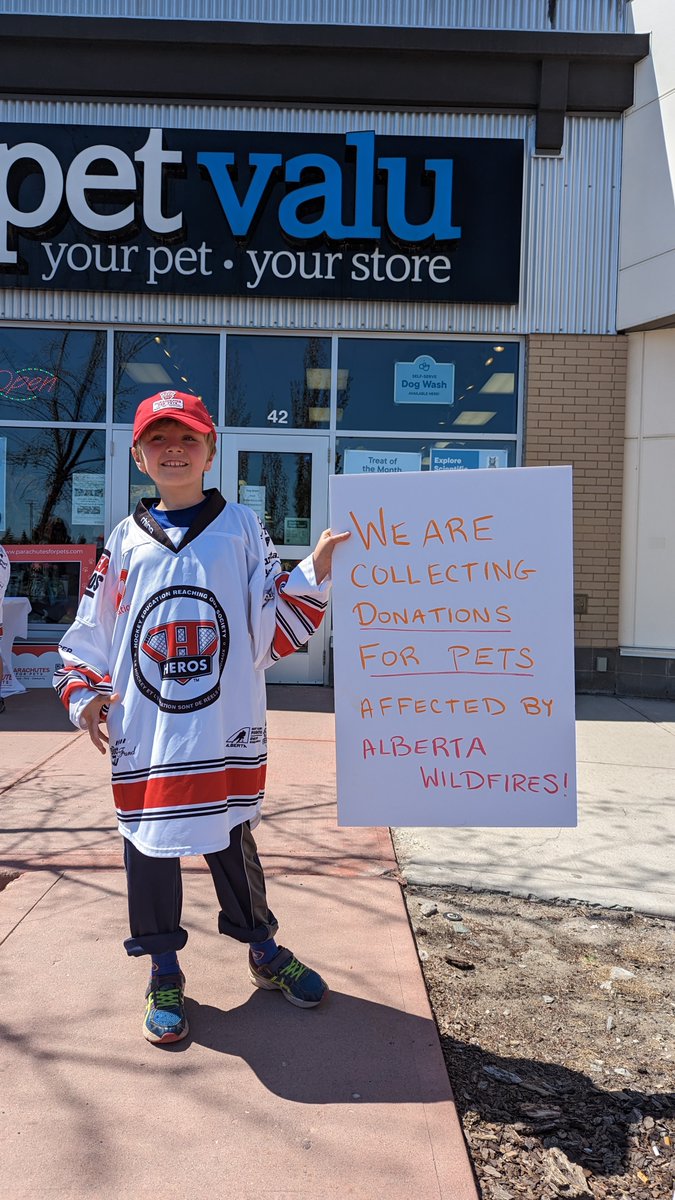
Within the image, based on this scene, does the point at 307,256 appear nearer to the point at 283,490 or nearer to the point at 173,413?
the point at 283,490

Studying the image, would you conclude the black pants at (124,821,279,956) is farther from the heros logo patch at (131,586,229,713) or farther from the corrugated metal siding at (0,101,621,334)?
the corrugated metal siding at (0,101,621,334)

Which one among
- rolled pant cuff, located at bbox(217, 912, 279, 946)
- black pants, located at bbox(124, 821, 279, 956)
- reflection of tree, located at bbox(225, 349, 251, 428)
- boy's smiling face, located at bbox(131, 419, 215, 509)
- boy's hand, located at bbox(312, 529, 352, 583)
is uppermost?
reflection of tree, located at bbox(225, 349, 251, 428)

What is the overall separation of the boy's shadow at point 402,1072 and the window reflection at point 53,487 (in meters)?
6.54

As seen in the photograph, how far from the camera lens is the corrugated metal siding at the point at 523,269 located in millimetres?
8141

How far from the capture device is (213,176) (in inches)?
312

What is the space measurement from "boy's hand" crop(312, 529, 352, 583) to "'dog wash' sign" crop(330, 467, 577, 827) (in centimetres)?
3

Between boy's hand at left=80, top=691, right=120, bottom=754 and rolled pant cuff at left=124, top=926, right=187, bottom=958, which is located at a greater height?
boy's hand at left=80, top=691, right=120, bottom=754

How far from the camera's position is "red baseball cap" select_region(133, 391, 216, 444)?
2459 mm

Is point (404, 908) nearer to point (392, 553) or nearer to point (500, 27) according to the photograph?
point (392, 553)

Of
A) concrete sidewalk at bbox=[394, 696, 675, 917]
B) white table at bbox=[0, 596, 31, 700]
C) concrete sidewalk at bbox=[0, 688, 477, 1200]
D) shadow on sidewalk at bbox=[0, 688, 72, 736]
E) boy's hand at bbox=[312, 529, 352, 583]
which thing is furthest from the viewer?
white table at bbox=[0, 596, 31, 700]

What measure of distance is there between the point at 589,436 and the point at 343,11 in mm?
4696

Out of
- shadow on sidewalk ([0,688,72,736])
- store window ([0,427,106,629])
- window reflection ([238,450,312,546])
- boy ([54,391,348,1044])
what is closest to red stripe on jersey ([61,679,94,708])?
boy ([54,391,348,1044])

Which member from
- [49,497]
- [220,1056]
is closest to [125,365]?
[49,497]

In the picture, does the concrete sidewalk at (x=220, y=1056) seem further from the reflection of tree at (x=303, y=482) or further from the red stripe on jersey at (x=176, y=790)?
the reflection of tree at (x=303, y=482)
